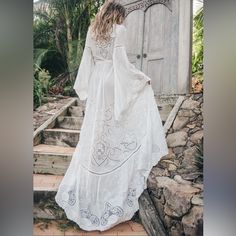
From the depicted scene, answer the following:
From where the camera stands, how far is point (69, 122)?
7.19ft

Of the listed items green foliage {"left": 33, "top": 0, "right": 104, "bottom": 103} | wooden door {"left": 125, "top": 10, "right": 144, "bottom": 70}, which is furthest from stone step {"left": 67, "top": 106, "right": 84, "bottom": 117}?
wooden door {"left": 125, "top": 10, "right": 144, "bottom": 70}

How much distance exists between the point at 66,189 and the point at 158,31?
48.1 inches

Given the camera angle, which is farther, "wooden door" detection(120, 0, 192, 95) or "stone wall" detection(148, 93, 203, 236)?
"wooden door" detection(120, 0, 192, 95)

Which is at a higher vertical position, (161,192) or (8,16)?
(8,16)

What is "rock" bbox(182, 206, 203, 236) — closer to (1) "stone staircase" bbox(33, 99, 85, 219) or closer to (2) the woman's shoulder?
(1) "stone staircase" bbox(33, 99, 85, 219)

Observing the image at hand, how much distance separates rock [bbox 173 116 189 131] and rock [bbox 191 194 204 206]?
46cm

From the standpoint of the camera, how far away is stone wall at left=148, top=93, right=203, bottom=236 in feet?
6.82

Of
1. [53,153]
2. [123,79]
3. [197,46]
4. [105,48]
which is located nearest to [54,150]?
[53,153]

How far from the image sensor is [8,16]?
2.15m

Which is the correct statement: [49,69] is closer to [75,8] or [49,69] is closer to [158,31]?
[75,8]

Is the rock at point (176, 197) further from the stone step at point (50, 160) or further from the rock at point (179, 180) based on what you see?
the stone step at point (50, 160)

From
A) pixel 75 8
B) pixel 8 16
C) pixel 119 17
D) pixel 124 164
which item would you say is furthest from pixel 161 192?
pixel 8 16

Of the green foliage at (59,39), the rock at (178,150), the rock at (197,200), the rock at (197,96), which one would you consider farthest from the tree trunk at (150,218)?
the green foliage at (59,39)

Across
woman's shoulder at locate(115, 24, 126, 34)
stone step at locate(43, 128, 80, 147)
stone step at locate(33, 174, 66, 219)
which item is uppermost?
woman's shoulder at locate(115, 24, 126, 34)
